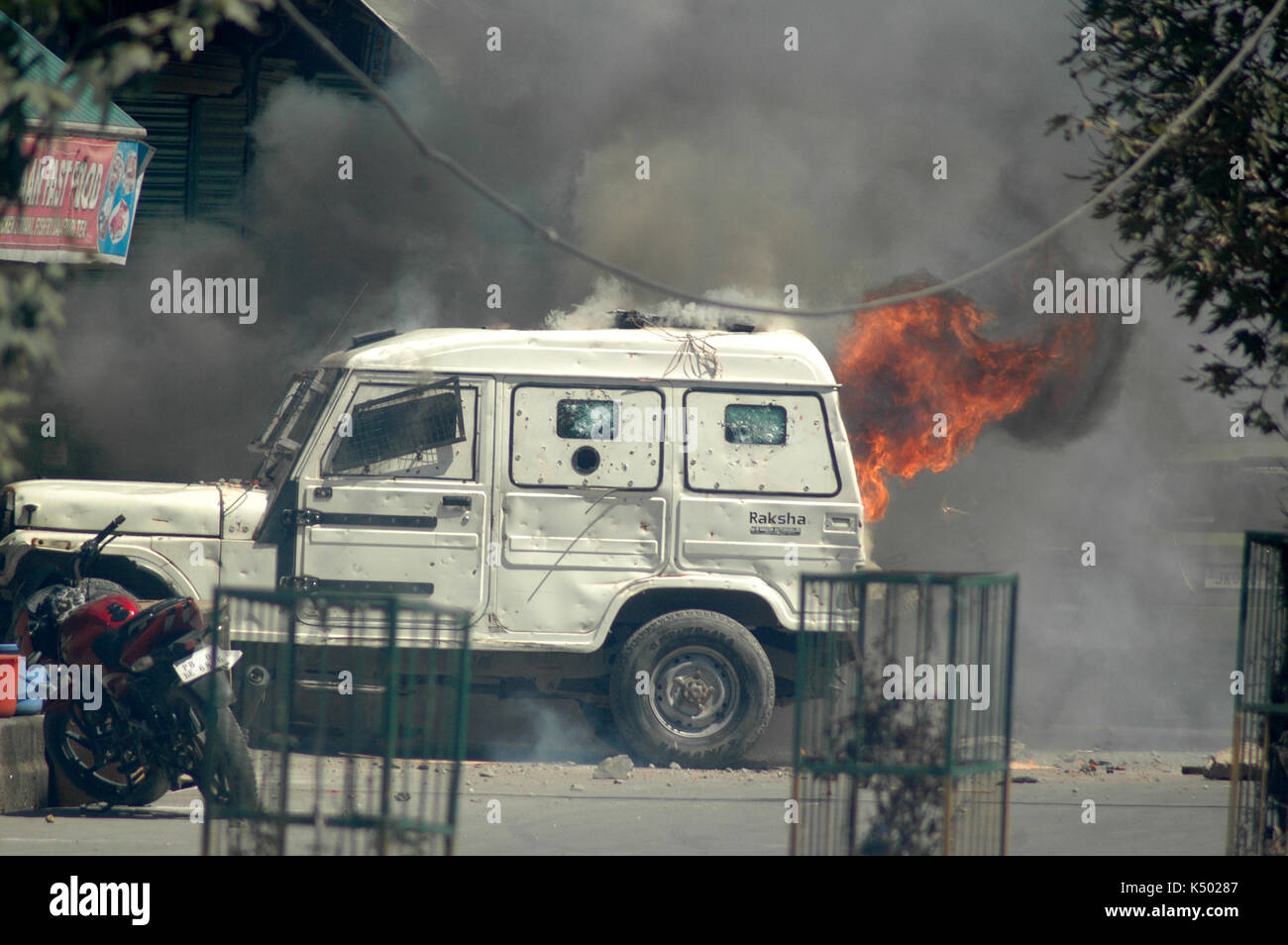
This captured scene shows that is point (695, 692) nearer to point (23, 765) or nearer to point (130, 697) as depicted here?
point (130, 697)

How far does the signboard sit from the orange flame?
5.48m

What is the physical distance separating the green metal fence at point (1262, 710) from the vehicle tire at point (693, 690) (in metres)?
3.52

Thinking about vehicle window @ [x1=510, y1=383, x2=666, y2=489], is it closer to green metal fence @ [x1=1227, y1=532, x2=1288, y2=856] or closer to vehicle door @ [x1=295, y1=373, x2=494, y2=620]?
vehicle door @ [x1=295, y1=373, x2=494, y2=620]

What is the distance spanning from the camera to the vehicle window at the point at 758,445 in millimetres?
9648

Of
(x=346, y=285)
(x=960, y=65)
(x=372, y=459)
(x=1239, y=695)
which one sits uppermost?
(x=960, y=65)

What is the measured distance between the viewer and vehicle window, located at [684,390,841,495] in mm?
9648

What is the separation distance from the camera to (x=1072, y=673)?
13.0 m

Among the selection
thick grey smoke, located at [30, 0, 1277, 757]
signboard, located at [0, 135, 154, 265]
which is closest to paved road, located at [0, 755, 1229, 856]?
signboard, located at [0, 135, 154, 265]

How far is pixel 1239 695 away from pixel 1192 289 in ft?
6.27

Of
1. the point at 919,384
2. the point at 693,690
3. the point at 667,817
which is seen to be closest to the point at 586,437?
the point at 693,690

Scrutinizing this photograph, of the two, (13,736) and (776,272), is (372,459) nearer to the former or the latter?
(13,736)

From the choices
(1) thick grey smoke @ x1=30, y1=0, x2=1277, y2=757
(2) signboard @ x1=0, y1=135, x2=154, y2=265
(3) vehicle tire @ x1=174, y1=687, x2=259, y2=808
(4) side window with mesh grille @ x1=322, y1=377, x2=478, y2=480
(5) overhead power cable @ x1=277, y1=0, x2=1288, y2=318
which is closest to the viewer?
(5) overhead power cable @ x1=277, y1=0, x2=1288, y2=318

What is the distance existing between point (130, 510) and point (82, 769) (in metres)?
2.03

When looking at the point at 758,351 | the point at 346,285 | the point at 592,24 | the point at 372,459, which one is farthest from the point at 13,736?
the point at 592,24
